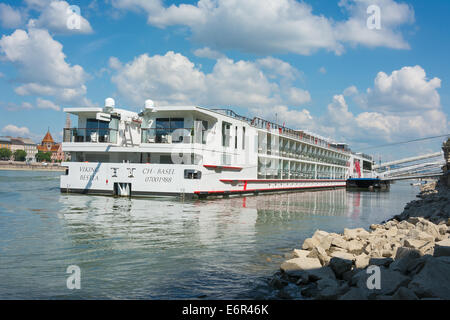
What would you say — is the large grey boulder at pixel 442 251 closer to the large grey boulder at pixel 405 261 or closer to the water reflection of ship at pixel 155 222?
the large grey boulder at pixel 405 261

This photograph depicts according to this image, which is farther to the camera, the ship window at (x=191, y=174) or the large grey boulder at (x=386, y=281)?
the ship window at (x=191, y=174)

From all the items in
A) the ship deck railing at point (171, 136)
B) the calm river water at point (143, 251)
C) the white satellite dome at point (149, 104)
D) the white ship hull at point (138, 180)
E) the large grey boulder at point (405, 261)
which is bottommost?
the calm river water at point (143, 251)

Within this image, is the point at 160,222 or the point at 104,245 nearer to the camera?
the point at 104,245

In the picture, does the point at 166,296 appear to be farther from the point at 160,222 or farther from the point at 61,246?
the point at 160,222

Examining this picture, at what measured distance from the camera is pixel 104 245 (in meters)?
10.7

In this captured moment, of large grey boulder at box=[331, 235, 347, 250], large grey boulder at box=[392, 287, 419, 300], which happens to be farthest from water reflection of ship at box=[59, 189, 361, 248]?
large grey boulder at box=[392, 287, 419, 300]

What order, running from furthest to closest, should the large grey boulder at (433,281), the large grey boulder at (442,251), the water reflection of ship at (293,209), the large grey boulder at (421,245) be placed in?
the water reflection of ship at (293,209)
the large grey boulder at (421,245)
the large grey boulder at (442,251)
the large grey boulder at (433,281)

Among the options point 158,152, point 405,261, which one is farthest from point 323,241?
point 158,152

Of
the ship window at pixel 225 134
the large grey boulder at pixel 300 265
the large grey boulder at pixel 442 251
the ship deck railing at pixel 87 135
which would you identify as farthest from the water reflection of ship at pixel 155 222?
the ship window at pixel 225 134

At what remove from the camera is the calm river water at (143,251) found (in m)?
7.14

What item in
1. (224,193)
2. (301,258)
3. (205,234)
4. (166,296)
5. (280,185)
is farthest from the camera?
(280,185)

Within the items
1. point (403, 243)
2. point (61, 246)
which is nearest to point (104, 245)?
point (61, 246)

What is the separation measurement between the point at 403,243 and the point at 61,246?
888 cm

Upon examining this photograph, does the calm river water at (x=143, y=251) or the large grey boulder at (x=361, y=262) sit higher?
the large grey boulder at (x=361, y=262)
